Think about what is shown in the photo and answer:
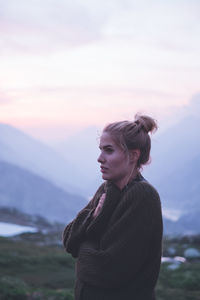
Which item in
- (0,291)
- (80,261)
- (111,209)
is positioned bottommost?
(80,261)

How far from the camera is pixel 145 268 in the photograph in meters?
2.73

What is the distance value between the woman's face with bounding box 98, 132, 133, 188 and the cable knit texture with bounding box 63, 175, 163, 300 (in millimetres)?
66

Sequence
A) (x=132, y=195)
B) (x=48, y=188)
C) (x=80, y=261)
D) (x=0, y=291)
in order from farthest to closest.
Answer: (x=48, y=188)
(x=0, y=291)
(x=80, y=261)
(x=132, y=195)

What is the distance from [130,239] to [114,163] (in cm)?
50

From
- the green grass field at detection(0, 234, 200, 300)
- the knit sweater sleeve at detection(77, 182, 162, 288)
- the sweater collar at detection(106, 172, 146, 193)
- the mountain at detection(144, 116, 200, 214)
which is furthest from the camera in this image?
the mountain at detection(144, 116, 200, 214)

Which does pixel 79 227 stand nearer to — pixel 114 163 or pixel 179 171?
pixel 114 163

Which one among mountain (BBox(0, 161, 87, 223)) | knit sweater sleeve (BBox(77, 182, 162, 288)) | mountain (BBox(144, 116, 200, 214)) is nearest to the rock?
knit sweater sleeve (BBox(77, 182, 162, 288))

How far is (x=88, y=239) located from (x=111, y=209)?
29 cm

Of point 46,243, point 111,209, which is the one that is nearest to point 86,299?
point 111,209

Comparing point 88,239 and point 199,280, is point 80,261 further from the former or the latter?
point 199,280

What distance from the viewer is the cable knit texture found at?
2.65m

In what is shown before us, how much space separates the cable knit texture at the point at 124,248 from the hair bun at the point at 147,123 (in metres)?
0.32

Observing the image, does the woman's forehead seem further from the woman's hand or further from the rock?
the rock

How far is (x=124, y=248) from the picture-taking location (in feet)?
8.68
